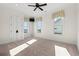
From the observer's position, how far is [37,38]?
4.99 ft

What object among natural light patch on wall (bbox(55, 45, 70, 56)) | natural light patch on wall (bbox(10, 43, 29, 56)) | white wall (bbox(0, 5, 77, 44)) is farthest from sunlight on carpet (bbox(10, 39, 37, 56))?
natural light patch on wall (bbox(55, 45, 70, 56))

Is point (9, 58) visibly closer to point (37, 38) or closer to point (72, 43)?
point (37, 38)

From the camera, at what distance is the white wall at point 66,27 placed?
1.39m

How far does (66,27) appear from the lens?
1440 mm

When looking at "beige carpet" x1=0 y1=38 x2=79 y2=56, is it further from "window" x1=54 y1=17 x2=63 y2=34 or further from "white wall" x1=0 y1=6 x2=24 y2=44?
"window" x1=54 y1=17 x2=63 y2=34

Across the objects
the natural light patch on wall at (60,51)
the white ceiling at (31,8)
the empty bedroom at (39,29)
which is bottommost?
the natural light patch on wall at (60,51)

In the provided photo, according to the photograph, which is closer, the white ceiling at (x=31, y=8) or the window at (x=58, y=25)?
the white ceiling at (x=31, y=8)

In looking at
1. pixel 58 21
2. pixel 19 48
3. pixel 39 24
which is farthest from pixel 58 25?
pixel 19 48

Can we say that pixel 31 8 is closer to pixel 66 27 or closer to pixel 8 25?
pixel 8 25

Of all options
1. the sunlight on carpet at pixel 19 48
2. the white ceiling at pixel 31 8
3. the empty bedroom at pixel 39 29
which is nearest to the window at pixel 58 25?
the empty bedroom at pixel 39 29

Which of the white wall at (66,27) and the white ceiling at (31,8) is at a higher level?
the white ceiling at (31,8)

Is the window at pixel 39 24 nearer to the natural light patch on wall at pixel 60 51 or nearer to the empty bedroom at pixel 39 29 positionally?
the empty bedroom at pixel 39 29

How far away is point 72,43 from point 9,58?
1011 millimetres

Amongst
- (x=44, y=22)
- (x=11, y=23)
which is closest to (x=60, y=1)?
(x=44, y=22)
